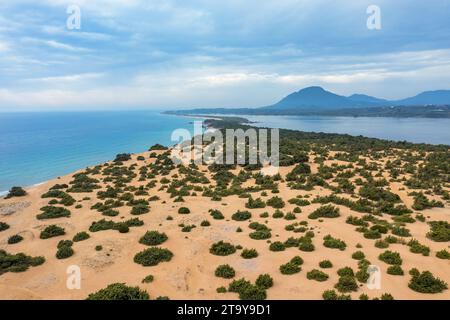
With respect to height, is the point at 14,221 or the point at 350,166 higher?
the point at 350,166

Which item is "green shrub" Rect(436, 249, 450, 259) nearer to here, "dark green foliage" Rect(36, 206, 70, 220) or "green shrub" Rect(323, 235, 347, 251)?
"green shrub" Rect(323, 235, 347, 251)

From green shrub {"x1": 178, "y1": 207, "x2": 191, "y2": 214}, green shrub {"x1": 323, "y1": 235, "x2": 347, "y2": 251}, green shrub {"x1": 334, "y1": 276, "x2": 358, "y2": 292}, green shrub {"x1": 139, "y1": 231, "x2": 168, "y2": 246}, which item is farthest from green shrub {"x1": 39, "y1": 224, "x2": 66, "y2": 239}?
green shrub {"x1": 334, "y1": 276, "x2": 358, "y2": 292}

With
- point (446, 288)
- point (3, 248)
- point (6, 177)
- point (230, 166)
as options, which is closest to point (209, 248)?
point (446, 288)

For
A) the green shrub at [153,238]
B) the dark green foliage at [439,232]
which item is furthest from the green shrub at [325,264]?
the green shrub at [153,238]

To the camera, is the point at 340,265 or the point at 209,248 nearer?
the point at 340,265
